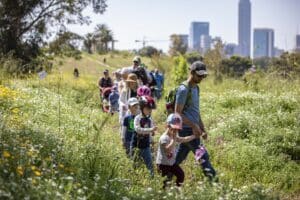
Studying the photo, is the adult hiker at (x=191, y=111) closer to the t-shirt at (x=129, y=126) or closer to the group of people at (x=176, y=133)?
the group of people at (x=176, y=133)

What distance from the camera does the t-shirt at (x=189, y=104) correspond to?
7.47m

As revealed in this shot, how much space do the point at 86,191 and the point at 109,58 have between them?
179 ft

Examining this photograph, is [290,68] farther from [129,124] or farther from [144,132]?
[144,132]

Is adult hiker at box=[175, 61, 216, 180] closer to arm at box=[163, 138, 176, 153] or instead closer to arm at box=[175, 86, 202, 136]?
arm at box=[175, 86, 202, 136]

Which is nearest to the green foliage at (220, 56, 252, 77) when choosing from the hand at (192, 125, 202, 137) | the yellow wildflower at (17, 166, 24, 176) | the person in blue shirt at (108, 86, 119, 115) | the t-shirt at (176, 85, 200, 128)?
the person in blue shirt at (108, 86, 119, 115)

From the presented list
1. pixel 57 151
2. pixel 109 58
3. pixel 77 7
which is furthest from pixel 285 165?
pixel 109 58

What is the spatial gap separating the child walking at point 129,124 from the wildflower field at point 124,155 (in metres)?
0.24

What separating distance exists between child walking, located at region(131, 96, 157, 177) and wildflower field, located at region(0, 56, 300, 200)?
23 centimetres

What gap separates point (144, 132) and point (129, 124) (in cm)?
73

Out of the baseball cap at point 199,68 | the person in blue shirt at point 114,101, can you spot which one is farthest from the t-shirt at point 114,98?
the baseball cap at point 199,68

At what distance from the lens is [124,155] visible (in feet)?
26.6

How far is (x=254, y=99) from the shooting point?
1582cm

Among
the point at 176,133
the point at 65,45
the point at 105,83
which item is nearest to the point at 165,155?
the point at 176,133

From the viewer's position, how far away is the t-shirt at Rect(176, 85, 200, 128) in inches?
294
